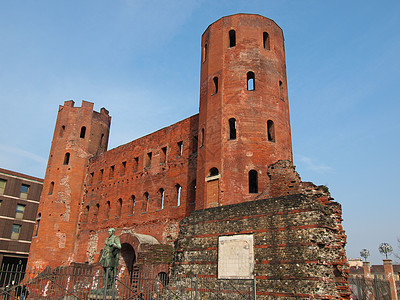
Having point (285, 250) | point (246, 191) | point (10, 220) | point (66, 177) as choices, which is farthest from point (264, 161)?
point (10, 220)

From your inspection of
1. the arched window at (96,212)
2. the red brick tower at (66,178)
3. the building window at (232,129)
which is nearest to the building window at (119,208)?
the arched window at (96,212)

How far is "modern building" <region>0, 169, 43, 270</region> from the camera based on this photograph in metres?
33.4

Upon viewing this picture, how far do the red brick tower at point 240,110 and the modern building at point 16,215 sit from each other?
77.4 feet

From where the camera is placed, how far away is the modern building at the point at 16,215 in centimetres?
3341

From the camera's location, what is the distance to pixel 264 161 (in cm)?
1582

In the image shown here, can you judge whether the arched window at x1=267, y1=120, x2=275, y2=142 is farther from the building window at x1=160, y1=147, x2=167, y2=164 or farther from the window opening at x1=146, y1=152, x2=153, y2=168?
the window opening at x1=146, y1=152, x2=153, y2=168

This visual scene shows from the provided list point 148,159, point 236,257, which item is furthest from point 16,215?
point 236,257

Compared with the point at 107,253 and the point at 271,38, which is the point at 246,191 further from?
the point at 271,38

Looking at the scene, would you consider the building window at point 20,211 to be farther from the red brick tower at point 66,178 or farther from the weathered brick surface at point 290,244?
the weathered brick surface at point 290,244

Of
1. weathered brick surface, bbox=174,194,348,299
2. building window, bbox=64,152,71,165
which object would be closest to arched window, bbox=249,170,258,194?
weathered brick surface, bbox=174,194,348,299

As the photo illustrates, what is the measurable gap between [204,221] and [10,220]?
2788 cm

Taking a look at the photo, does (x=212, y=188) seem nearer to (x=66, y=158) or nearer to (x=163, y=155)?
(x=163, y=155)

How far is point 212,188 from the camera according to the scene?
16016 millimetres

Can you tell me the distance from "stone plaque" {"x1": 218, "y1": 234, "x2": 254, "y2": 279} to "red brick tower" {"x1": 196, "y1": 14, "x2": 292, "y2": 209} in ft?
9.77
